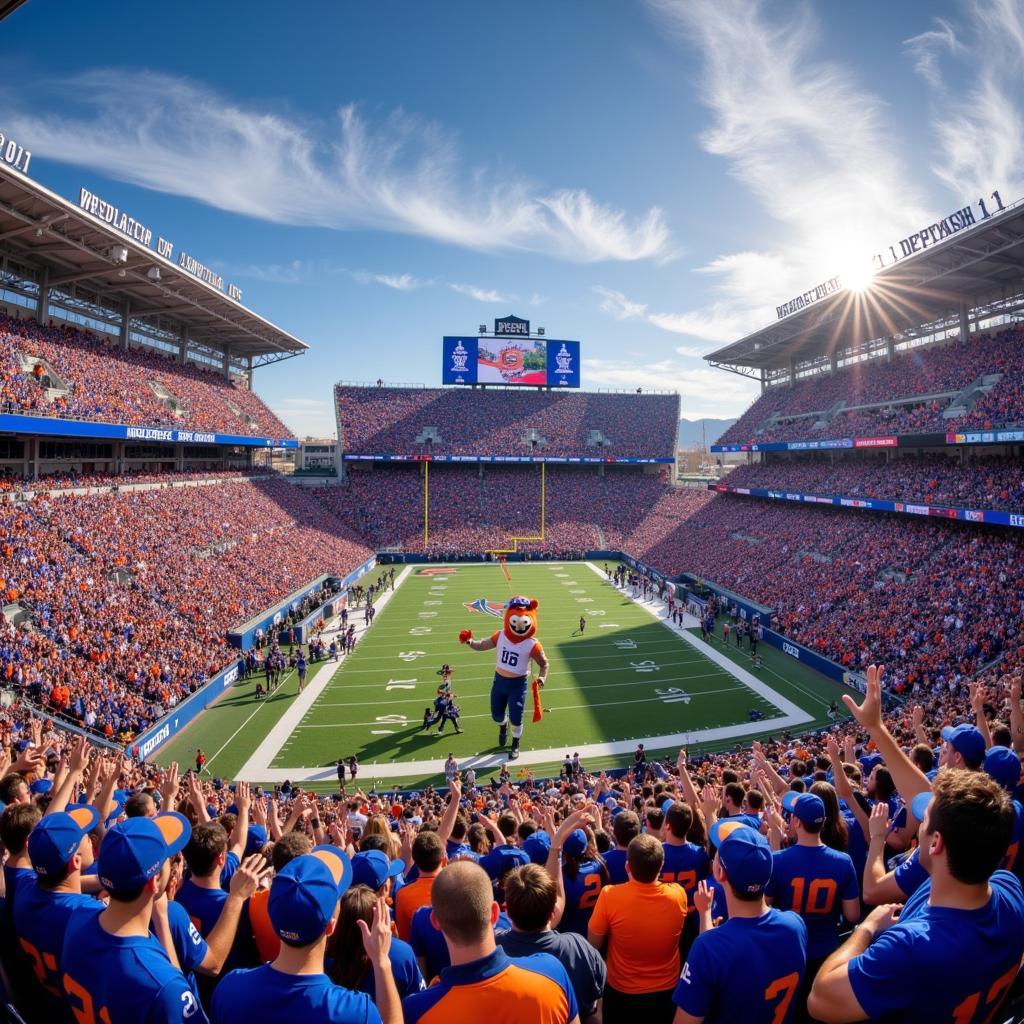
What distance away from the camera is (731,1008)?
269cm

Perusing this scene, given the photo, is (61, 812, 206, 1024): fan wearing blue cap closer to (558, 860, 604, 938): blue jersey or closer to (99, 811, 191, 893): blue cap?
(99, 811, 191, 893): blue cap

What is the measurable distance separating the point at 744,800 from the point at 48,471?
30.9 meters

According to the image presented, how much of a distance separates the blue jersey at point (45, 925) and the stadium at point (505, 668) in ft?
0.07

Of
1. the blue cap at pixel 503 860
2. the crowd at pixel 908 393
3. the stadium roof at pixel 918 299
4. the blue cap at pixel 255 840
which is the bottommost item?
the blue cap at pixel 255 840

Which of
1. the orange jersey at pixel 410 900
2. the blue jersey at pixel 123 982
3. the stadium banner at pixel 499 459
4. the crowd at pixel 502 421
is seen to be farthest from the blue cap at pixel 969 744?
the crowd at pixel 502 421

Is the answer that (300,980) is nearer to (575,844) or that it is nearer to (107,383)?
(575,844)

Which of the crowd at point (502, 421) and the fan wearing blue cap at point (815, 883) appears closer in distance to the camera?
the fan wearing blue cap at point (815, 883)

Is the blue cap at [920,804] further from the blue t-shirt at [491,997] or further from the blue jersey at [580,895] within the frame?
the blue jersey at [580,895]

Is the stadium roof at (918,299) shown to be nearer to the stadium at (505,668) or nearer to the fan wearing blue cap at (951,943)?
the stadium at (505,668)

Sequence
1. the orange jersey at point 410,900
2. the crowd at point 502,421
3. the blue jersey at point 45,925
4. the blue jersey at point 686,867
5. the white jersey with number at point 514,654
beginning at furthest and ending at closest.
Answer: the crowd at point 502,421 → the white jersey with number at point 514,654 → the blue jersey at point 686,867 → the orange jersey at point 410,900 → the blue jersey at point 45,925

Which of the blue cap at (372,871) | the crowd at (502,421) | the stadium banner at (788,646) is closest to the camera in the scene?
the blue cap at (372,871)

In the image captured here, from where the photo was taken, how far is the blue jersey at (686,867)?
462 centimetres

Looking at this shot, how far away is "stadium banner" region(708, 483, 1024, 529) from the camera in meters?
22.5

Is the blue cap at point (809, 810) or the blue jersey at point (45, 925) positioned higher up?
the blue cap at point (809, 810)
